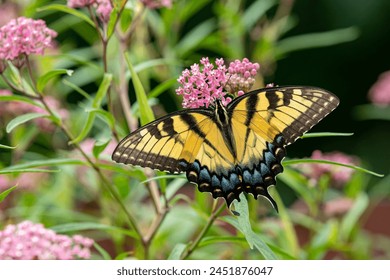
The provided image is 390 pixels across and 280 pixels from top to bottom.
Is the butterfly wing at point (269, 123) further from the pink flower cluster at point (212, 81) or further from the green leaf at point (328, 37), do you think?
the green leaf at point (328, 37)

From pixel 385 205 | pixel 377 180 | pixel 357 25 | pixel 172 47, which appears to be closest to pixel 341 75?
pixel 357 25

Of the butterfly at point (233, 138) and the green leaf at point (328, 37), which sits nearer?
the butterfly at point (233, 138)

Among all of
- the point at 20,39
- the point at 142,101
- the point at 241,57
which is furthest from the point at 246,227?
the point at 241,57

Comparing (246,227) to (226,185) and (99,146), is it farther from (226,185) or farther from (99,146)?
(99,146)

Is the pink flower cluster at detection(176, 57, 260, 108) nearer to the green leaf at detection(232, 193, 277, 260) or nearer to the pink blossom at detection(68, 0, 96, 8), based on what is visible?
the green leaf at detection(232, 193, 277, 260)

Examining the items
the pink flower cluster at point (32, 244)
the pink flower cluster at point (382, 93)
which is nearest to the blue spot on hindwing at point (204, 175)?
the pink flower cluster at point (32, 244)

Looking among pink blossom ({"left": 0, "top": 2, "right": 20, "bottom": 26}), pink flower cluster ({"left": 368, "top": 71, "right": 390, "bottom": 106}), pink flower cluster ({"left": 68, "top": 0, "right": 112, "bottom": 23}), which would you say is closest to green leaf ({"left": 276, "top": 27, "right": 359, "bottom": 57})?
pink flower cluster ({"left": 368, "top": 71, "right": 390, "bottom": 106})
